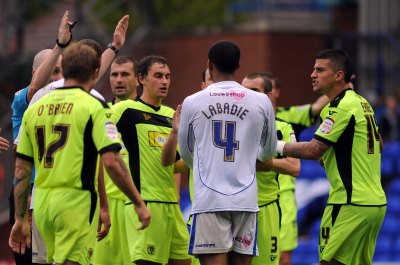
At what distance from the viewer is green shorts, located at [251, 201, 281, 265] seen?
→ 1227 cm

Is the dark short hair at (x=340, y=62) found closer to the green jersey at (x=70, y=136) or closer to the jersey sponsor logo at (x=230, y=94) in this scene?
the jersey sponsor logo at (x=230, y=94)

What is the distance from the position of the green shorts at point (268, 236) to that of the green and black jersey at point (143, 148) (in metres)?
1.13

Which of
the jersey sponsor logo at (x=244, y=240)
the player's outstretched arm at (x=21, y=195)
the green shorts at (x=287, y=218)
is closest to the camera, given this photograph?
the player's outstretched arm at (x=21, y=195)

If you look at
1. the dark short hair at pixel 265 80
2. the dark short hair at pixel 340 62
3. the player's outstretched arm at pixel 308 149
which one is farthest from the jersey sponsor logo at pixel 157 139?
the dark short hair at pixel 340 62

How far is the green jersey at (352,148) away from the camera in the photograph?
37.3 ft

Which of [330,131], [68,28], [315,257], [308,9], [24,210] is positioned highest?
[308,9]

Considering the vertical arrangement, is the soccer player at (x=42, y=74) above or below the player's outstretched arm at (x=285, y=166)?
above

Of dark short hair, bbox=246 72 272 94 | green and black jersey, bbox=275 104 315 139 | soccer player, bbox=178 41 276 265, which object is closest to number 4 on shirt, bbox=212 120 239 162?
soccer player, bbox=178 41 276 265

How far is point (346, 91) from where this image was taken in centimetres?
1164

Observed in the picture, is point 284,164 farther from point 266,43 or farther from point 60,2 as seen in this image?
point 60,2

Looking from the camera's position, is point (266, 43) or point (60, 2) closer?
point (266, 43)

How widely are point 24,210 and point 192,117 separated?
1758 mm

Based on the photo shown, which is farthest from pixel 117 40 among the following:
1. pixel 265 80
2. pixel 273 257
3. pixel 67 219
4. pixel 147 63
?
pixel 273 257

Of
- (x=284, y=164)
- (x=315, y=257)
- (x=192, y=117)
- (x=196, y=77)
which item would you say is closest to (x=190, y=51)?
(x=196, y=77)
